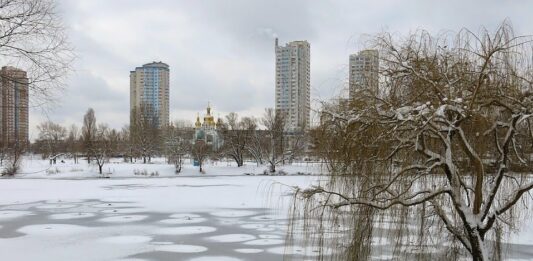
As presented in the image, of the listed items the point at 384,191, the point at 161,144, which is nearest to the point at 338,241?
the point at 384,191

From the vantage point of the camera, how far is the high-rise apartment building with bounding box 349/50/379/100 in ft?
17.7

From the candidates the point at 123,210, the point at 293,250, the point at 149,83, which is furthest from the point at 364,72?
the point at 149,83

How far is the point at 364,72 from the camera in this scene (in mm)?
5543

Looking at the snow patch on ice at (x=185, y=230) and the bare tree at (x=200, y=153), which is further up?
the bare tree at (x=200, y=153)

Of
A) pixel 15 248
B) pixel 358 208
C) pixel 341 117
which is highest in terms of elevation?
pixel 341 117

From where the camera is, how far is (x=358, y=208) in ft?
16.8

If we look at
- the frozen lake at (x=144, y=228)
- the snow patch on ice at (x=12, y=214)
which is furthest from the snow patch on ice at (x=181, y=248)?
the snow patch on ice at (x=12, y=214)

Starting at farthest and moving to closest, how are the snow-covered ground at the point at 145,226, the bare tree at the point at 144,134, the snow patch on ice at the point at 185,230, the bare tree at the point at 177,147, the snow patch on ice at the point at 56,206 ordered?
the bare tree at the point at 144,134 → the bare tree at the point at 177,147 → the snow patch on ice at the point at 56,206 → the snow patch on ice at the point at 185,230 → the snow-covered ground at the point at 145,226

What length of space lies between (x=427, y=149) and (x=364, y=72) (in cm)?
112

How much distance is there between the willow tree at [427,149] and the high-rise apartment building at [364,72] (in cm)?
8

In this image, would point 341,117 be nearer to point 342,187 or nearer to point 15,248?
point 342,187

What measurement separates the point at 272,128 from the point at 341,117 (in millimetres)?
41790

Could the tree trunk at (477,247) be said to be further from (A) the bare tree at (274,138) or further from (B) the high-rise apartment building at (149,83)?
(B) the high-rise apartment building at (149,83)

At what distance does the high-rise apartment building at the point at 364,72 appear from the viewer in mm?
5406
